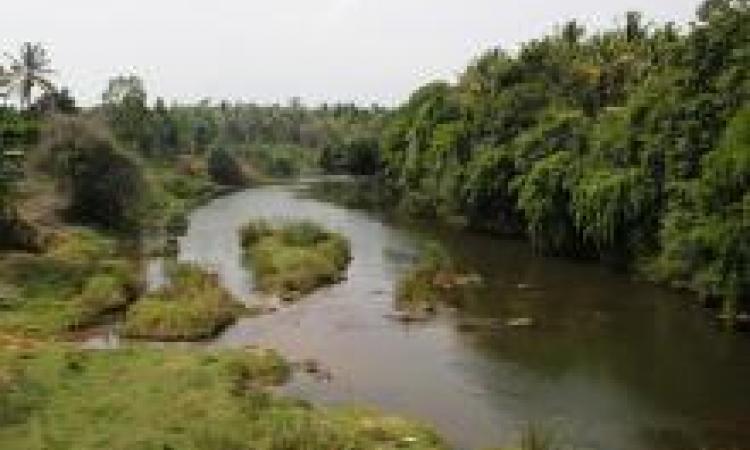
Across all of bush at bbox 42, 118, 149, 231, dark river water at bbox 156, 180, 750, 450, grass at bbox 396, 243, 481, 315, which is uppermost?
bush at bbox 42, 118, 149, 231

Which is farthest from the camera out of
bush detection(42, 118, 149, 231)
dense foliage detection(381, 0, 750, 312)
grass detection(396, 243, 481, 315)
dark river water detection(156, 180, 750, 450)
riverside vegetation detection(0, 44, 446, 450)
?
bush detection(42, 118, 149, 231)

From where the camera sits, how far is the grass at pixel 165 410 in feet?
96.9

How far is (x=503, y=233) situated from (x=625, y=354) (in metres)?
41.4

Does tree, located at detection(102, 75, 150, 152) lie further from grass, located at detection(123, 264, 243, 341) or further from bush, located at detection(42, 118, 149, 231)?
grass, located at detection(123, 264, 243, 341)

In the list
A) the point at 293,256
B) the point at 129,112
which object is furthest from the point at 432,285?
the point at 129,112

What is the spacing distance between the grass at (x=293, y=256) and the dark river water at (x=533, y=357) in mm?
1118

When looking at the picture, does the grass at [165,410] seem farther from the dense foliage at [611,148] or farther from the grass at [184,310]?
the dense foliage at [611,148]

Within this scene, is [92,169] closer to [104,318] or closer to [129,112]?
[104,318]

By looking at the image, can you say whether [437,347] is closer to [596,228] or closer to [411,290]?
[411,290]

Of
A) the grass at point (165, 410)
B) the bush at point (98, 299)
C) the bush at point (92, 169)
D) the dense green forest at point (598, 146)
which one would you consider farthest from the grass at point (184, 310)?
the bush at point (92, 169)

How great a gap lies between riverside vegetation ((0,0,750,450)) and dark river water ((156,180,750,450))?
1977 mm

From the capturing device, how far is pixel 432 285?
2299 inches

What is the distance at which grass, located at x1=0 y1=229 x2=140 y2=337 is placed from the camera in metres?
47.3

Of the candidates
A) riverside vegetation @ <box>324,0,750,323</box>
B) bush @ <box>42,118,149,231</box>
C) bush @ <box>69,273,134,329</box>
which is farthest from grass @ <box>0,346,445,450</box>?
bush @ <box>42,118,149,231</box>
